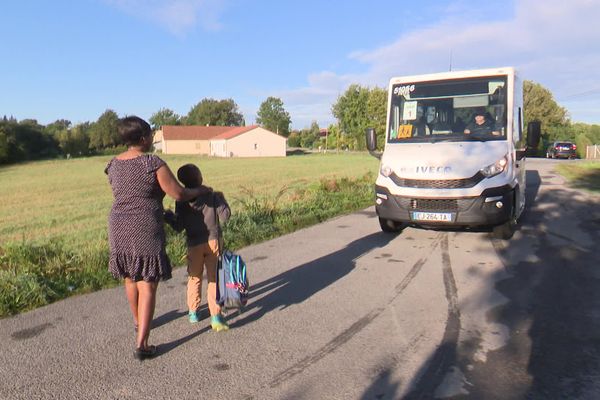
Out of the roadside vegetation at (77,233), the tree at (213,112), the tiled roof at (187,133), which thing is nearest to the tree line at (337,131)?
the tiled roof at (187,133)

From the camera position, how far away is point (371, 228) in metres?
9.37

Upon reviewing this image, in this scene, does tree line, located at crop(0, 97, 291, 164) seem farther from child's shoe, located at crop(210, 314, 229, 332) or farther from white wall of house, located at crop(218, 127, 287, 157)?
child's shoe, located at crop(210, 314, 229, 332)

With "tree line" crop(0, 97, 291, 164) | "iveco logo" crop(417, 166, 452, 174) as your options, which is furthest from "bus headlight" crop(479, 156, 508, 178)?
"tree line" crop(0, 97, 291, 164)

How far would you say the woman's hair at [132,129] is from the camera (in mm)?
3553

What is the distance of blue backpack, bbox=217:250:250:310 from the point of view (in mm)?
4141

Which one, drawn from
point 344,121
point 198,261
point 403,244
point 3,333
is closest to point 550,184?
point 403,244

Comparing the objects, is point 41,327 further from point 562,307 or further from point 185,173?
point 562,307

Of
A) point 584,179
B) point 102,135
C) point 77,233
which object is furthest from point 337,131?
point 77,233

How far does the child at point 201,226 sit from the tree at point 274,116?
12390 cm

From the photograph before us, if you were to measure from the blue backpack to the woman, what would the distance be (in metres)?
0.56

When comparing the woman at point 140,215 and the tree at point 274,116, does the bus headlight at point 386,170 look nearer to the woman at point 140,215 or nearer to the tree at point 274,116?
the woman at point 140,215

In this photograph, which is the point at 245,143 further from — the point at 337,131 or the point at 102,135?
the point at 102,135

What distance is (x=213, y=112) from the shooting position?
129 metres

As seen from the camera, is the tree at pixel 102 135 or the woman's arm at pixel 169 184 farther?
the tree at pixel 102 135
